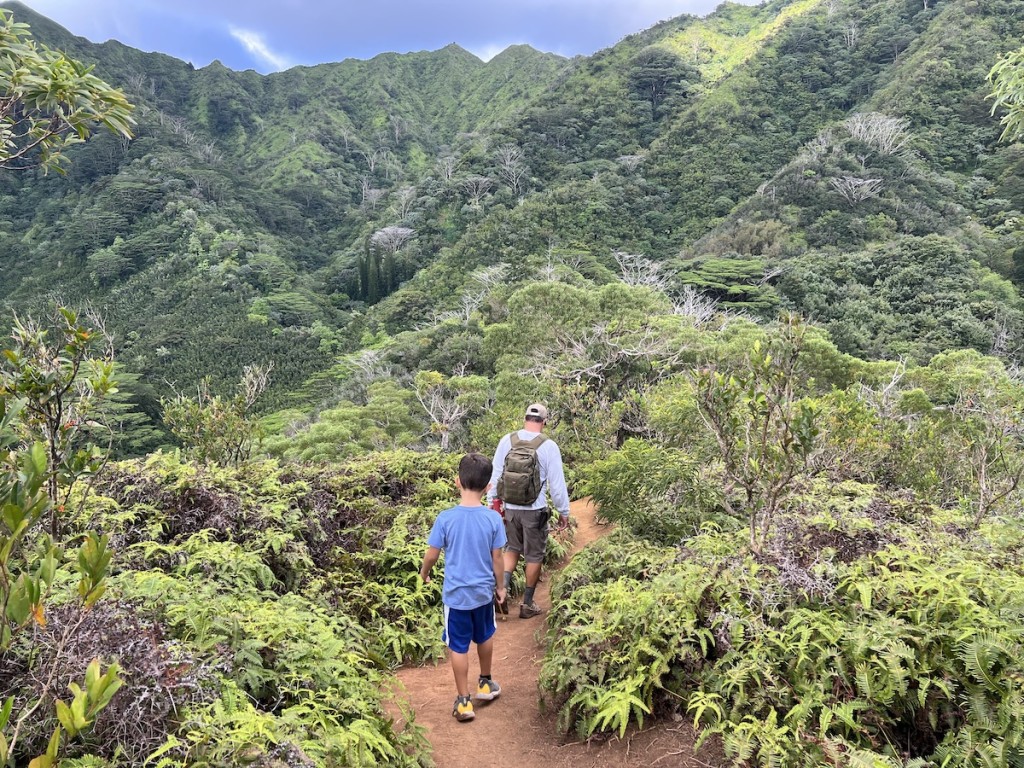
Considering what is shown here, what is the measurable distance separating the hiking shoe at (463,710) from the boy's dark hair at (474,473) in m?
1.29

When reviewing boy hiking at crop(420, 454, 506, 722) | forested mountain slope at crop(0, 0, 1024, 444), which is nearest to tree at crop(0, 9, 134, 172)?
boy hiking at crop(420, 454, 506, 722)

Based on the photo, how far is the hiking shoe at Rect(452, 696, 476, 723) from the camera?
3631 mm

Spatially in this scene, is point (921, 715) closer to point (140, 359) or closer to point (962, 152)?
point (140, 359)

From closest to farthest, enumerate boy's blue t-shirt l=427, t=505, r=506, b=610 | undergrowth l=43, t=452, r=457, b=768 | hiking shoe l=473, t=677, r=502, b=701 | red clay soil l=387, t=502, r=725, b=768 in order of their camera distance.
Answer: undergrowth l=43, t=452, r=457, b=768 < red clay soil l=387, t=502, r=725, b=768 < boy's blue t-shirt l=427, t=505, r=506, b=610 < hiking shoe l=473, t=677, r=502, b=701

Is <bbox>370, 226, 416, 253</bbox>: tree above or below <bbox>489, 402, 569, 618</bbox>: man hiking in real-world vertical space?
above

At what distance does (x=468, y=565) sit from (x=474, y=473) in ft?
1.70

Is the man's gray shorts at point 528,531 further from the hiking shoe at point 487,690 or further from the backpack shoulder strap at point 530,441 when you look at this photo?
the hiking shoe at point 487,690

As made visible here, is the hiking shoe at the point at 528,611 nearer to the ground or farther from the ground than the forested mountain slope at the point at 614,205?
nearer to the ground

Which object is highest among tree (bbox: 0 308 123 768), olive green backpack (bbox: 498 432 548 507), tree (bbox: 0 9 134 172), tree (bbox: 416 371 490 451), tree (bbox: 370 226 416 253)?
tree (bbox: 370 226 416 253)

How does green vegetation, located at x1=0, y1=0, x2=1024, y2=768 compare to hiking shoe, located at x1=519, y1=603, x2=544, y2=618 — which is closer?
green vegetation, located at x1=0, y1=0, x2=1024, y2=768

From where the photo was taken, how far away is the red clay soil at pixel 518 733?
3096 mm

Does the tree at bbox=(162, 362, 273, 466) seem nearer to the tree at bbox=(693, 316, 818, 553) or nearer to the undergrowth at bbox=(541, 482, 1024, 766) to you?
the undergrowth at bbox=(541, 482, 1024, 766)

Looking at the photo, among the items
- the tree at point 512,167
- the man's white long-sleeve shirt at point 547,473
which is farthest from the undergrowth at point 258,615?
the tree at point 512,167

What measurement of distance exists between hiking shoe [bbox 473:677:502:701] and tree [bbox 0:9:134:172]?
12.0 ft
